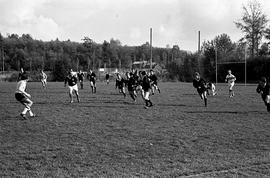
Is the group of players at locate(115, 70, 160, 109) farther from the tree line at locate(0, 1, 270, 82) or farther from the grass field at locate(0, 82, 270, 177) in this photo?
the tree line at locate(0, 1, 270, 82)

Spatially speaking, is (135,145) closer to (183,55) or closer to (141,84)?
(141,84)

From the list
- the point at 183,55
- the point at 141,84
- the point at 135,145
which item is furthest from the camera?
the point at 183,55

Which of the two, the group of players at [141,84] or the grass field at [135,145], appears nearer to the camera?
the grass field at [135,145]

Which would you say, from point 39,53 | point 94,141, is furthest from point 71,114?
point 39,53

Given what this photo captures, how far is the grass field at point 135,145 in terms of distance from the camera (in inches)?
280

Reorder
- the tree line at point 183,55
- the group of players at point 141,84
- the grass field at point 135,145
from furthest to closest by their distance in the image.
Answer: the tree line at point 183,55 < the group of players at point 141,84 < the grass field at point 135,145

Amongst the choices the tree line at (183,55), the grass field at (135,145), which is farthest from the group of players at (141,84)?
the tree line at (183,55)

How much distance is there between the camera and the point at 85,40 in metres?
108

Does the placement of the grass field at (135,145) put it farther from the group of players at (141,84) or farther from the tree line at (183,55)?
the tree line at (183,55)

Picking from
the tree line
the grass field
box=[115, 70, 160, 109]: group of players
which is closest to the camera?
the grass field

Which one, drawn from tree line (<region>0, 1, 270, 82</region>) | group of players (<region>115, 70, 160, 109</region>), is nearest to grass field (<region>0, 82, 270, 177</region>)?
group of players (<region>115, 70, 160, 109</region>)

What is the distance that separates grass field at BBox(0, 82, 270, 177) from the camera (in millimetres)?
7105

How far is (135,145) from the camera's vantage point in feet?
30.7

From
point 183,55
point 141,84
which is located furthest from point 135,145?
point 183,55
